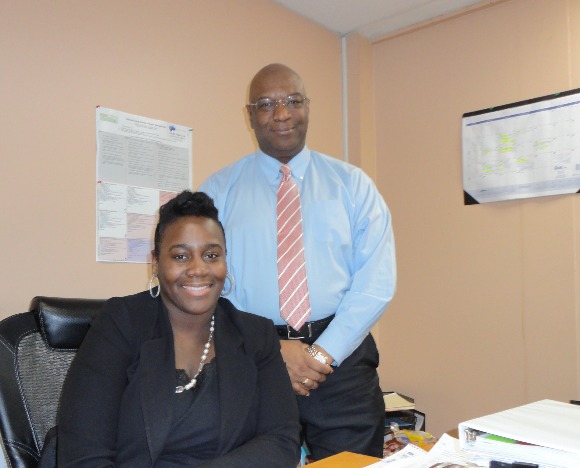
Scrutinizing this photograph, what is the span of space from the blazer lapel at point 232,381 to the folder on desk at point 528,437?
544mm

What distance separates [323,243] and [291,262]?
0.12 meters

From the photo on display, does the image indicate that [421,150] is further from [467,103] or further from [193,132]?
[193,132]

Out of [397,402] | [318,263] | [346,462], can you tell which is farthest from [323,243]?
[397,402]

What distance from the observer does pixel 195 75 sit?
2.71 metres

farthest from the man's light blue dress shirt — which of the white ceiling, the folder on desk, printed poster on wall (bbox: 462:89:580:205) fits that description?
the white ceiling

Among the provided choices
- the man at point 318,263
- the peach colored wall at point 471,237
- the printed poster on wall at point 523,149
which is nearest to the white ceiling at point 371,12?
the peach colored wall at point 471,237

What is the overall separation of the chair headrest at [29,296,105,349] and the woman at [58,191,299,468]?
0.09 meters

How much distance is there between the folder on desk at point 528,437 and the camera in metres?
0.81

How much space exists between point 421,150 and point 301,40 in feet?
3.00

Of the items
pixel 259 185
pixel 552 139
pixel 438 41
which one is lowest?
pixel 259 185

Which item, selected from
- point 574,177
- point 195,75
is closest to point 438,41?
point 574,177

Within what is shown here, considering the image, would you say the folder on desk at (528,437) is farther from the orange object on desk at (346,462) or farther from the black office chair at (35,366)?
the black office chair at (35,366)

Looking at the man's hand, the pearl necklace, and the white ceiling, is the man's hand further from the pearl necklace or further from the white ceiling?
the white ceiling

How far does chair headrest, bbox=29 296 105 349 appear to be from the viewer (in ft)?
4.38
